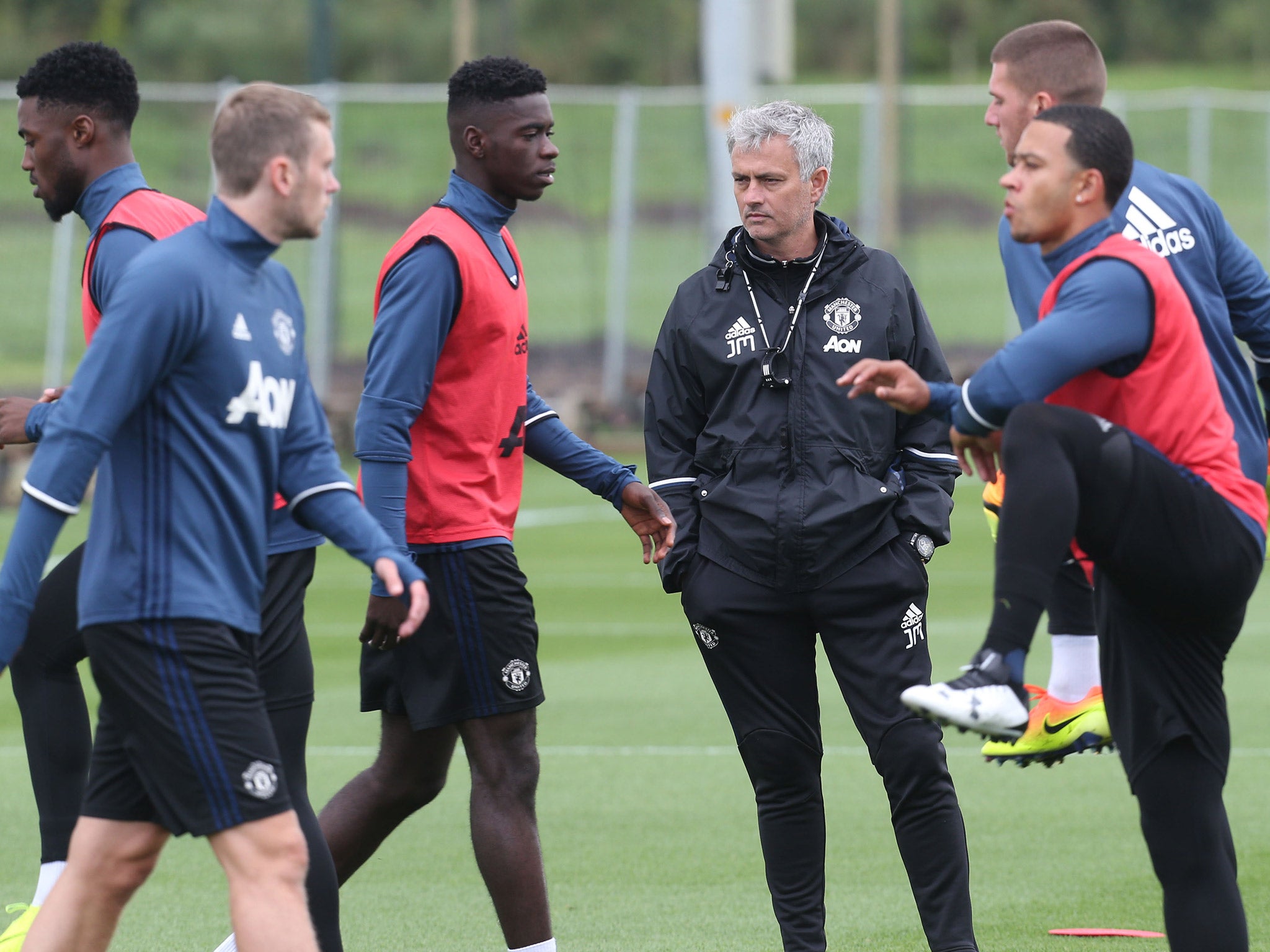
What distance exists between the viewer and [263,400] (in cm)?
429

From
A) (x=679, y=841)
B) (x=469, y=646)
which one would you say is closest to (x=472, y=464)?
(x=469, y=646)

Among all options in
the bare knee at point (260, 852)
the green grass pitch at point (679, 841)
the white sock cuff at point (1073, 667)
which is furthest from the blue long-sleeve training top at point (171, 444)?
the white sock cuff at point (1073, 667)

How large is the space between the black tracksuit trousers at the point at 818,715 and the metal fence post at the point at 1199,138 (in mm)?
26017

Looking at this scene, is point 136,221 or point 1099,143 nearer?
point 1099,143

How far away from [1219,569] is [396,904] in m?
3.34

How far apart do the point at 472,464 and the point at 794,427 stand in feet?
2.92

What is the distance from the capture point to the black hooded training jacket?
Answer: 18.0 ft

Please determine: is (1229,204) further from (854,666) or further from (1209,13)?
(1209,13)

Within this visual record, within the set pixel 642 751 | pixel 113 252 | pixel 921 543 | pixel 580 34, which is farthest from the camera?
pixel 580 34

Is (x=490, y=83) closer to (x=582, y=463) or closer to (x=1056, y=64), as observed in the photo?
(x=582, y=463)

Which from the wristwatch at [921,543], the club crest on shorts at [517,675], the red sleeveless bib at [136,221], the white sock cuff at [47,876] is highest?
the red sleeveless bib at [136,221]

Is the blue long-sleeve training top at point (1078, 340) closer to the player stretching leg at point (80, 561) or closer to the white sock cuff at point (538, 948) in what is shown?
the player stretching leg at point (80, 561)

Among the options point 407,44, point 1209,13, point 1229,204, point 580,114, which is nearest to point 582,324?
point 580,114

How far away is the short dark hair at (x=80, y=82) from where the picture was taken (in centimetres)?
527
